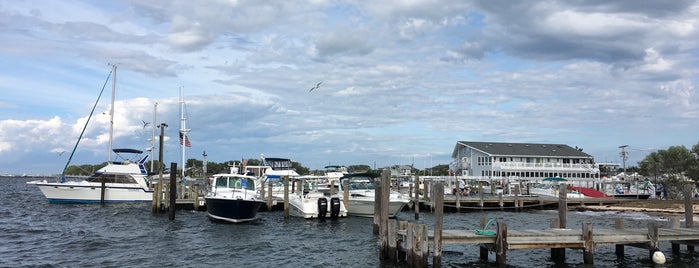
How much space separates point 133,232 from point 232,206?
202 inches

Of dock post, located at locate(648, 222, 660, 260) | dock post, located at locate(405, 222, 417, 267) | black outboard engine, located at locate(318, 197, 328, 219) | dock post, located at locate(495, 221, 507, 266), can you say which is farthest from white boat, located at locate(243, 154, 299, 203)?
dock post, located at locate(648, 222, 660, 260)

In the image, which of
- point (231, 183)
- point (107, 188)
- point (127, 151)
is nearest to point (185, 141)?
point (127, 151)

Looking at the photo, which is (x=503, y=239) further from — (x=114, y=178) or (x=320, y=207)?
(x=114, y=178)

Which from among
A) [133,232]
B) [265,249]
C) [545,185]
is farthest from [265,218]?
[545,185]

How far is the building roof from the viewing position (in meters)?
69.1

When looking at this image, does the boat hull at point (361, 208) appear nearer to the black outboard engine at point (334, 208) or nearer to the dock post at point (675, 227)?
the black outboard engine at point (334, 208)

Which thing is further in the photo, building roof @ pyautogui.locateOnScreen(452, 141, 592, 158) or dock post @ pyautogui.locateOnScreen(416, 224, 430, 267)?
building roof @ pyautogui.locateOnScreen(452, 141, 592, 158)

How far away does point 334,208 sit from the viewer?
31781 mm

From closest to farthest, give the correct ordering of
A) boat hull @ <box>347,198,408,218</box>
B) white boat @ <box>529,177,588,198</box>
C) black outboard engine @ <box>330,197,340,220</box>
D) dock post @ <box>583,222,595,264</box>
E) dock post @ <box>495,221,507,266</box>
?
dock post @ <box>495,221,507,266</box>, dock post @ <box>583,222,595,264</box>, black outboard engine @ <box>330,197,340,220</box>, boat hull @ <box>347,198,408,218</box>, white boat @ <box>529,177,588,198</box>

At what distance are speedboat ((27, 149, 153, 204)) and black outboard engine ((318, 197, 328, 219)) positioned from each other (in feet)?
57.3

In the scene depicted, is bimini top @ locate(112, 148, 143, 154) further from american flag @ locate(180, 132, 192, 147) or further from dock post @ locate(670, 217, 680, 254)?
dock post @ locate(670, 217, 680, 254)

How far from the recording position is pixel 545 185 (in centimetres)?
5606

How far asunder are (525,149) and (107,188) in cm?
5055

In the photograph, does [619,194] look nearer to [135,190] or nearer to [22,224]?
[135,190]
